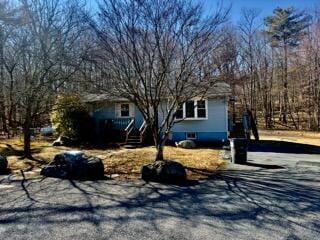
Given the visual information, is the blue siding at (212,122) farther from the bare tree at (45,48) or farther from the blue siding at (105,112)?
the bare tree at (45,48)

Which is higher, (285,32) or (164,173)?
(285,32)

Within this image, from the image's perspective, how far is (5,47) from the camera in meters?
11.8

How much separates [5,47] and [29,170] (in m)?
4.56

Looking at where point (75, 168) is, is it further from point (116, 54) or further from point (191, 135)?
point (191, 135)

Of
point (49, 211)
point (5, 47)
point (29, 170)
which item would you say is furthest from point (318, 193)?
point (5, 47)

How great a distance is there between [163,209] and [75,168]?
3827 millimetres

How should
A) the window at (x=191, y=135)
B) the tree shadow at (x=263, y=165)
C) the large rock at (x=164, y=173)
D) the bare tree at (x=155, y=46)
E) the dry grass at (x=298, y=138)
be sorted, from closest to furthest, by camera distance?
the large rock at (x=164, y=173) < the bare tree at (x=155, y=46) < the tree shadow at (x=263, y=165) < the window at (x=191, y=135) < the dry grass at (x=298, y=138)

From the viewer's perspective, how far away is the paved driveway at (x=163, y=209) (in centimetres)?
455

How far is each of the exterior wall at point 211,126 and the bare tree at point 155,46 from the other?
8.12m

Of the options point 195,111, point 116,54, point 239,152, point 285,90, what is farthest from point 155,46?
point 285,90

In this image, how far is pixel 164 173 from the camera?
805cm

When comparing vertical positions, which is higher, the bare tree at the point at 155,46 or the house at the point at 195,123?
the bare tree at the point at 155,46

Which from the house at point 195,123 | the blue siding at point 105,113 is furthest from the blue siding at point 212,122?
the blue siding at point 105,113

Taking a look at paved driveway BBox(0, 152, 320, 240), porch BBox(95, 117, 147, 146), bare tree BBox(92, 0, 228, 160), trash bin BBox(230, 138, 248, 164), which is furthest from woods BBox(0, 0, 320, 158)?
porch BBox(95, 117, 147, 146)
